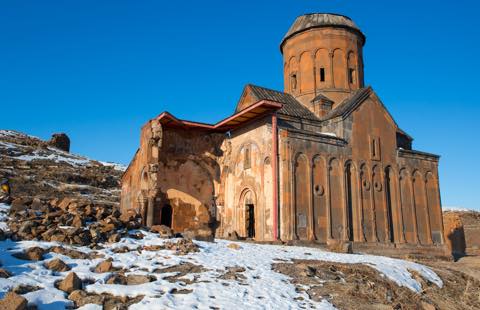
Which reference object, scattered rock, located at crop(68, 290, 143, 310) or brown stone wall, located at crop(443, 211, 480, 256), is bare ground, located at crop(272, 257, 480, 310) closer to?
scattered rock, located at crop(68, 290, 143, 310)

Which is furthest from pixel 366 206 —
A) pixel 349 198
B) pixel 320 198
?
Result: pixel 320 198

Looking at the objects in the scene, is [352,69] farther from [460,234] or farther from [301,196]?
[460,234]

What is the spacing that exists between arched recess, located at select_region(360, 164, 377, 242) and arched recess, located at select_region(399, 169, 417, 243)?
2387 millimetres

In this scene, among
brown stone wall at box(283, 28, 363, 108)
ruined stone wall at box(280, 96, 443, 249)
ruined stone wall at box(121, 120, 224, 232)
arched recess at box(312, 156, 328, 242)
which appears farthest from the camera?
brown stone wall at box(283, 28, 363, 108)

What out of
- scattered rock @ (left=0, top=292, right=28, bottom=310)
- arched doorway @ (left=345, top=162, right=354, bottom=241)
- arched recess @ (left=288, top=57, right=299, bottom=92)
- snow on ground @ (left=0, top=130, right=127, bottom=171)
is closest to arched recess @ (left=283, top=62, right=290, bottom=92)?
arched recess @ (left=288, top=57, right=299, bottom=92)

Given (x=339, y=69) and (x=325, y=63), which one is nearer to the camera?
(x=325, y=63)

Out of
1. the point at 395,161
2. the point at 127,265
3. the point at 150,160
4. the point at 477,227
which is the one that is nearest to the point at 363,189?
the point at 395,161

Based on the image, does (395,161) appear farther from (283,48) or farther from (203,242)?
(203,242)

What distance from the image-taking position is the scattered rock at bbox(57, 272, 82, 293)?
7.26 metres

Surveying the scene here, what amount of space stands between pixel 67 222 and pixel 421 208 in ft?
60.0

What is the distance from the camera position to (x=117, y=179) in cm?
4728

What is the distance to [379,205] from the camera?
20656 millimetres

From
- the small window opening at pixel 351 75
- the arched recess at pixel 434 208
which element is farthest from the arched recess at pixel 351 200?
the small window opening at pixel 351 75

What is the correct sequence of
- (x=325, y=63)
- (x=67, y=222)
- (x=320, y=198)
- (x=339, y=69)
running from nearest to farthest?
(x=67, y=222) < (x=320, y=198) < (x=325, y=63) < (x=339, y=69)
